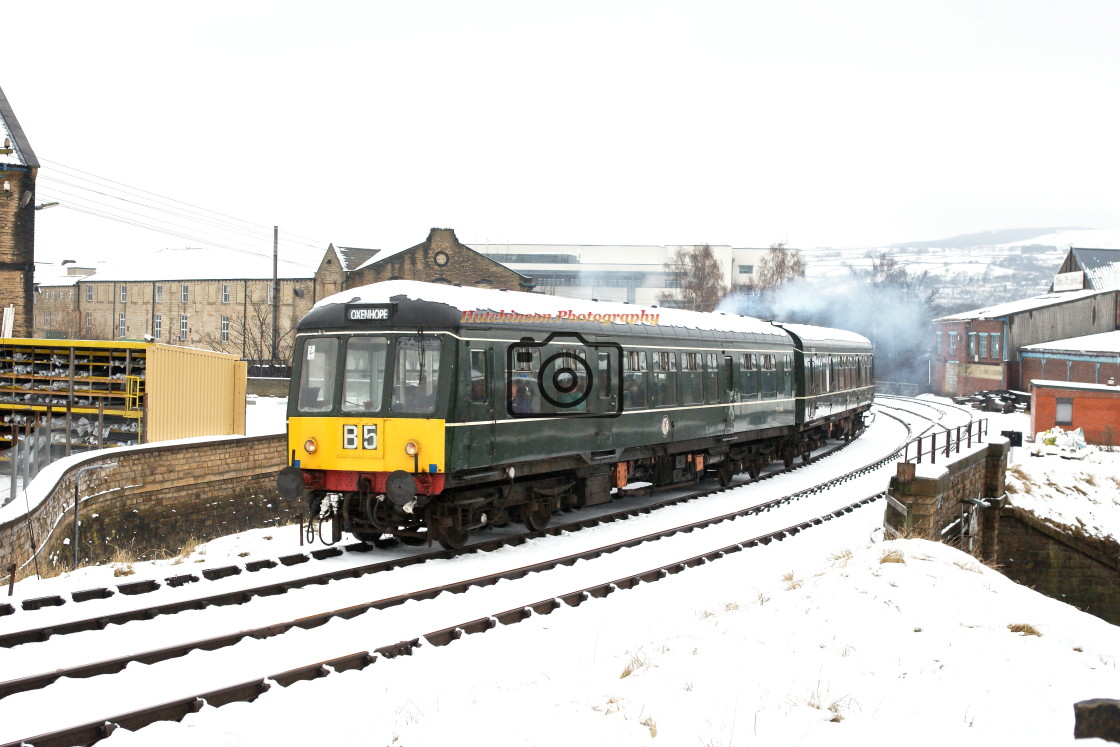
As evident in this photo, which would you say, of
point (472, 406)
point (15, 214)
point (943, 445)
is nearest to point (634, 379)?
point (472, 406)

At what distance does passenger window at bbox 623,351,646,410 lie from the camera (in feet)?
48.9

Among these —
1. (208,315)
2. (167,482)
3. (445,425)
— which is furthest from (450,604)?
(208,315)

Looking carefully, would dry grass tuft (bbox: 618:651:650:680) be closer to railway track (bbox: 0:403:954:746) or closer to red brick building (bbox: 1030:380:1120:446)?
railway track (bbox: 0:403:954:746)

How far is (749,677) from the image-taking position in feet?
22.4

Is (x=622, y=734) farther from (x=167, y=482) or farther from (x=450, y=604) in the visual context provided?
(x=167, y=482)

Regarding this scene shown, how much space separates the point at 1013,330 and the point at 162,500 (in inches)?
1601

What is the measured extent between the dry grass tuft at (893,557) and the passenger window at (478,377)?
492 centimetres

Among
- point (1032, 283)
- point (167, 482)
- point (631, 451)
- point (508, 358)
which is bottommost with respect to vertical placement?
point (167, 482)

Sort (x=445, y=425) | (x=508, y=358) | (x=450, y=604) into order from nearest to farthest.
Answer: (x=450, y=604), (x=445, y=425), (x=508, y=358)

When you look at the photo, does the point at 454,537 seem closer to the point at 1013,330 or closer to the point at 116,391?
the point at 116,391

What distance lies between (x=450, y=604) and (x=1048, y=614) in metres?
5.41

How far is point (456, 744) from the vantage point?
232 inches

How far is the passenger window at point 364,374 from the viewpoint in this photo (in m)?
11.6

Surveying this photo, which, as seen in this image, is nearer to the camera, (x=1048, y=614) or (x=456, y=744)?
(x=456, y=744)
